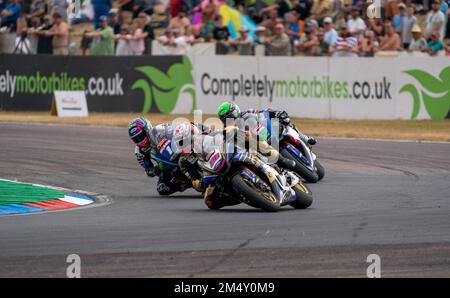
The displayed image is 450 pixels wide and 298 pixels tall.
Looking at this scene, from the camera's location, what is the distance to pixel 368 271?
817 cm

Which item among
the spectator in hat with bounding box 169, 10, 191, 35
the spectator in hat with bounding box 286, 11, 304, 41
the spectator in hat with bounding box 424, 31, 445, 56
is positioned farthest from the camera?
the spectator in hat with bounding box 169, 10, 191, 35

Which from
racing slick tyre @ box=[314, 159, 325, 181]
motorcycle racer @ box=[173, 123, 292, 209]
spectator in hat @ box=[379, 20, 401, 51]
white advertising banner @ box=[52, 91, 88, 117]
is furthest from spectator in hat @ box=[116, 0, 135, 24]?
motorcycle racer @ box=[173, 123, 292, 209]

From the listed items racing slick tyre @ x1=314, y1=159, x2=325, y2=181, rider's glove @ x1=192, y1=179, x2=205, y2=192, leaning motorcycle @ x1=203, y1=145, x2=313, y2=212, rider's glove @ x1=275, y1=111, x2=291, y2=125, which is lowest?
racing slick tyre @ x1=314, y1=159, x2=325, y2=181

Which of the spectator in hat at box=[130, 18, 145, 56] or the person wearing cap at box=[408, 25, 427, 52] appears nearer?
the person wearing cap at box=[408, 25, 427, 52]

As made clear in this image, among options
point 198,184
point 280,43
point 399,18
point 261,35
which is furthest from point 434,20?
point 198,184

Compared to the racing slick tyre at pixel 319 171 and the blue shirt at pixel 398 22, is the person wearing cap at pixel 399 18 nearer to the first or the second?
the blue shirt at pixel 398 22

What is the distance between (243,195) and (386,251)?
2852 mm

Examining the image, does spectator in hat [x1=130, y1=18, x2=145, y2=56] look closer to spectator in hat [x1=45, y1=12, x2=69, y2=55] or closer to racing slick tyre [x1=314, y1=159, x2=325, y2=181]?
spectator in hat [x1=45, y1=12, x2=69, y2=55]

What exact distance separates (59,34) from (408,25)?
933 centimetres

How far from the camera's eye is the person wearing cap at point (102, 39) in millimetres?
27578

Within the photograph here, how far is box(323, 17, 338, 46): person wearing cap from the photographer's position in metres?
24.8

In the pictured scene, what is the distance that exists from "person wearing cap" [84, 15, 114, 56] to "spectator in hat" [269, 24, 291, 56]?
14.8 feet
